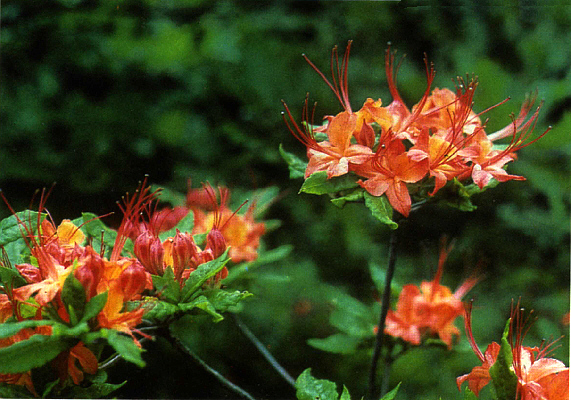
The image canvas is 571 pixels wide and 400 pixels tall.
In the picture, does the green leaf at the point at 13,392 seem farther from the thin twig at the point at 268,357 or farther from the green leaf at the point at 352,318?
the green leaf at the point at 352,318


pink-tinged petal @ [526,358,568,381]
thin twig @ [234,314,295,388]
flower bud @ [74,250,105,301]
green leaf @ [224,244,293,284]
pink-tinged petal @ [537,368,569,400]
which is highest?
flower bud @ [74,250,105,301]

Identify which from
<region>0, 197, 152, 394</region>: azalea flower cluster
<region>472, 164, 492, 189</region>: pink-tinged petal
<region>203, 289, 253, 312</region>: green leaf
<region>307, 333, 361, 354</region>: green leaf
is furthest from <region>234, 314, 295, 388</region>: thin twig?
<region>472, 164, 492, 189</region>: pink-tinged petal

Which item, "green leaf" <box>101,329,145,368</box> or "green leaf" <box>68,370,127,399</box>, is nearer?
"green leaf" <box>101,329,145,368</box>

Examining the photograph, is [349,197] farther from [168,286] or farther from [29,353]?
[29,353]

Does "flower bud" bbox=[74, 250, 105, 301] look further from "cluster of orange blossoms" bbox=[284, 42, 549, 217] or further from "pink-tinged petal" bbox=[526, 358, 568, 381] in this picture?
"pink-tinged petal" bbox=[526, 358, 568, 381]

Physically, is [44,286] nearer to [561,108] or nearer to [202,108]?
[202,108]
